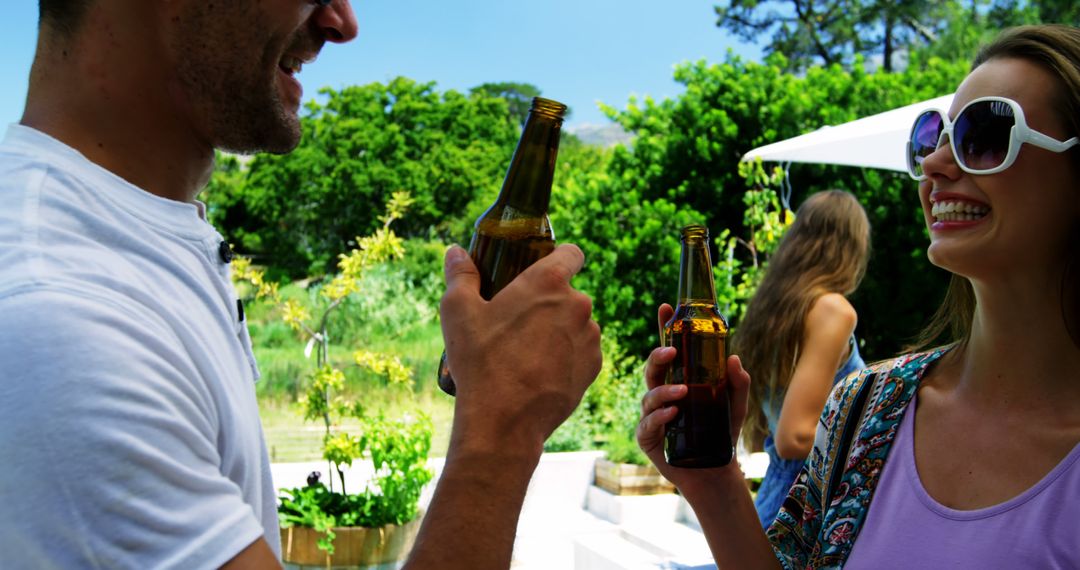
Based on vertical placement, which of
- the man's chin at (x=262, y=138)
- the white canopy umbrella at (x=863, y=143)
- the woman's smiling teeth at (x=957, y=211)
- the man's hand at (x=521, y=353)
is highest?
the white canopy umbrella at (x=863, y=143)

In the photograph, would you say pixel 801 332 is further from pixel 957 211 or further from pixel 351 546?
pixel 351 546

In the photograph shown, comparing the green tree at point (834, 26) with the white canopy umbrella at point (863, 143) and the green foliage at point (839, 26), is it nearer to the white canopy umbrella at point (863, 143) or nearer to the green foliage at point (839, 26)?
the green foliage at point (839, 26)

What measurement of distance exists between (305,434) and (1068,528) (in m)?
10.3

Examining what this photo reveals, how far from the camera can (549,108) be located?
108cm

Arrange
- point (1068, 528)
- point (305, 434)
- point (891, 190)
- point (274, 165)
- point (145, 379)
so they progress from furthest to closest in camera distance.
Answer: point (274, 165)
point (305, 434)
point (891, 190)
point (1068, 528)
point (145, 379)

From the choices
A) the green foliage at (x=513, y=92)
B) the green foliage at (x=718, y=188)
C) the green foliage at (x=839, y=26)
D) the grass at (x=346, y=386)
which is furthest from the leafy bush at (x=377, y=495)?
the green foliage at (x=513, y=92)

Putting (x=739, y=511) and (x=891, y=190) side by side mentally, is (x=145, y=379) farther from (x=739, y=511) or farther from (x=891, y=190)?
(x=891, y=190)

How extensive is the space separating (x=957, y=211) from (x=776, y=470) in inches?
72.1

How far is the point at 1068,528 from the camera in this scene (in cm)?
132

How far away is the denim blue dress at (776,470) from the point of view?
3.11 metres

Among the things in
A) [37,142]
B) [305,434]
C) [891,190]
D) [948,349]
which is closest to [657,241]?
[891,190]

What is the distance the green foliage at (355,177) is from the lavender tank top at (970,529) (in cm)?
3174

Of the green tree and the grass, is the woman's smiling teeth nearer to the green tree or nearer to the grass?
the grass

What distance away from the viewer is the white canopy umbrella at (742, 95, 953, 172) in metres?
5.11
